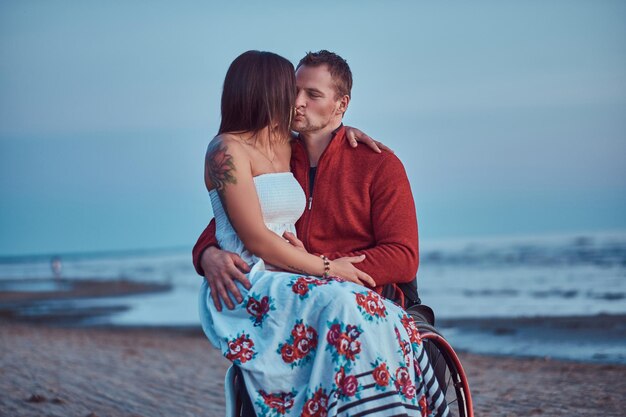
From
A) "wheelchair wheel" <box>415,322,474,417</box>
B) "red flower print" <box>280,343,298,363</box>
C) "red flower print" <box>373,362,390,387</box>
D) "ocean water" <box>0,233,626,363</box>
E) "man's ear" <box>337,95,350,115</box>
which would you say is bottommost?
"ocean water" <box>0,233,626,363</box>

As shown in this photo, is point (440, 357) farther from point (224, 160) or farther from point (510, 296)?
point (510, 296)

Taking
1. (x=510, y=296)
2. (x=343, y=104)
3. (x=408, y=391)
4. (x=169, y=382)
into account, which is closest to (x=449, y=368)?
(x=408, y=391)

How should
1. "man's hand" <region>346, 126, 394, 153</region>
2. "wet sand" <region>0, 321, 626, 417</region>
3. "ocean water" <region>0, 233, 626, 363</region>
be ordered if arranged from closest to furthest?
"man's hand" <region>346, 126, 394, 153</region>, "wet sand" <region>0, 321, 626, 417</region>, "ocean water" <region>0, 233, 626, 363</region>

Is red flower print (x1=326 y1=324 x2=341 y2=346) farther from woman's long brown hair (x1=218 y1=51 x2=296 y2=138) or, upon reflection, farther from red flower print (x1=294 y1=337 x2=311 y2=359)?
woman's long brown hair (x1=218 y1=51 x2=296 y2=138)

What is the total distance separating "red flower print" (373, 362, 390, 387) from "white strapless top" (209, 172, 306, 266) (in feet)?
2.31

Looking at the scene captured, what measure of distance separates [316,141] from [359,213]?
0.44m

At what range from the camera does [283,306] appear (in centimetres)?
307

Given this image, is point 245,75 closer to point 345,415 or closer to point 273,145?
point 273,145

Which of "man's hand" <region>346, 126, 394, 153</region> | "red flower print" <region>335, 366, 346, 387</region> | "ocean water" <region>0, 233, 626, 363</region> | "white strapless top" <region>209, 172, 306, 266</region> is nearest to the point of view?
"red flower print" <region>335, 366, 346, 387</region>

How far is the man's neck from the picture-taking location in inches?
148

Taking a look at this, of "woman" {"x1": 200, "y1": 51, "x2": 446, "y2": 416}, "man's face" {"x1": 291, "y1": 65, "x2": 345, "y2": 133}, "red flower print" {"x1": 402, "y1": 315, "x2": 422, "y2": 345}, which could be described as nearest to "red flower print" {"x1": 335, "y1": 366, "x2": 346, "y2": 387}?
"woman" {"x1": 200, "y1": 51, "x2": 446, "y2": 416}

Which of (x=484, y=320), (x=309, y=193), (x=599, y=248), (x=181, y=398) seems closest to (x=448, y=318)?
(x=484, y=320)

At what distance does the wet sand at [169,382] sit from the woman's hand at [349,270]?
314 cm

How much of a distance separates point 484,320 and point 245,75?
35.3 feet
